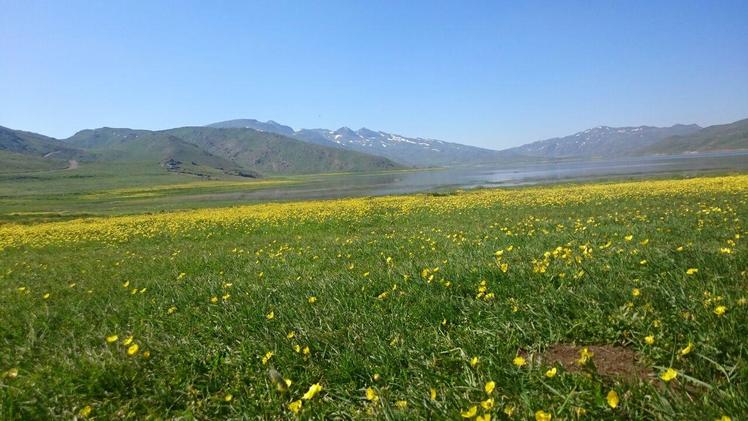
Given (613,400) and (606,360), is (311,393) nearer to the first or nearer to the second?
(613,400)

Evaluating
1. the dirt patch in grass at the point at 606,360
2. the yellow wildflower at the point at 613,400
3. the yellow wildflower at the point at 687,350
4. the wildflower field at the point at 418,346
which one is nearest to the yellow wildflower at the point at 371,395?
the wildflower field at the point at 418,346

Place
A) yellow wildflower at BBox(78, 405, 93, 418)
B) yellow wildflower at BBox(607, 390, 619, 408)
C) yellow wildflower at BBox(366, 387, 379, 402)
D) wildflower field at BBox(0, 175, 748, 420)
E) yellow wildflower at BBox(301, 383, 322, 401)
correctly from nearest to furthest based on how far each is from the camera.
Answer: yellow wildflower at BBox(607, 390, 619, 408)
wildflower field at BBox(0, 175, 748, 420)
yellow wildflower at BBox(366, 387, 379, 402)
yellow wildflower at BBox(301, 383, 322, 401)
yellow wildflower at BBox(78, 405, 93, 418)

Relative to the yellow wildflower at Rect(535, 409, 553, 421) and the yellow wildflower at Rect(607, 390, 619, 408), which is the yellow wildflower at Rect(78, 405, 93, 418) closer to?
the yellow wildflower at Rect(535, 409, 553, 421)

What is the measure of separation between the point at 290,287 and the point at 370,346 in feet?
8.97

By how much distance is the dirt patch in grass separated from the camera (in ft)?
10.3

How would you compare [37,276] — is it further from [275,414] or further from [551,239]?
[551,239]

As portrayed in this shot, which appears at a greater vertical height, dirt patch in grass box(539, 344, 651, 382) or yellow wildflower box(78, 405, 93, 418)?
dirt patch in grass box(539, 344, 651, 382)

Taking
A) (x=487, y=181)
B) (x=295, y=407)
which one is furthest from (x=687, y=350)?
(x=487, y=181)

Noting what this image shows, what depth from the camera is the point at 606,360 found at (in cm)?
341

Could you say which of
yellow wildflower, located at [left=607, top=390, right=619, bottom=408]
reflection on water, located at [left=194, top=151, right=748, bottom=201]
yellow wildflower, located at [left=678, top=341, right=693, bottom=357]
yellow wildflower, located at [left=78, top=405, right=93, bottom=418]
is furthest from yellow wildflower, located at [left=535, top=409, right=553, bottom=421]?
reflection on water, located at [left=194, top=151, right=748, bottom=201]

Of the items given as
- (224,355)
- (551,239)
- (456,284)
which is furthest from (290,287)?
(551,239)

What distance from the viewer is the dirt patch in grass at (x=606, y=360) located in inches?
124

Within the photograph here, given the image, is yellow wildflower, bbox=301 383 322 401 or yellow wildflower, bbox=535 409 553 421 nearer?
yellow wildflower, bbox=535 409 553 421

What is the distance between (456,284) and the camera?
5461 millimetres
